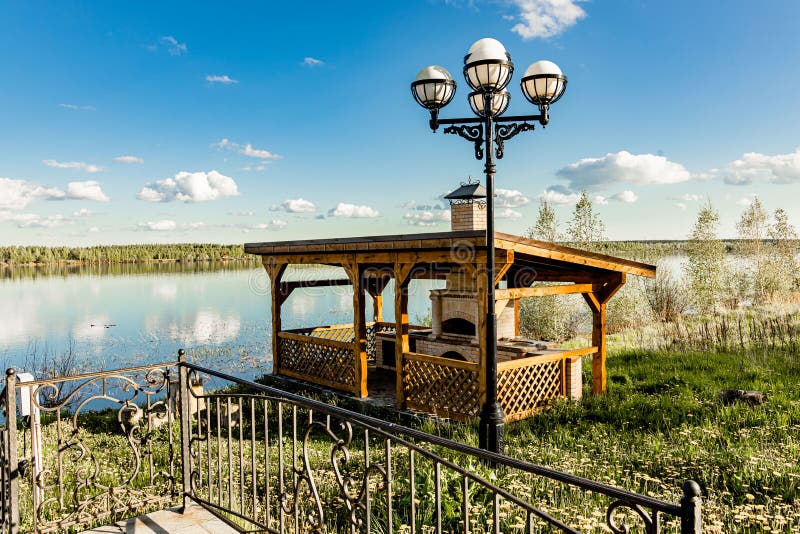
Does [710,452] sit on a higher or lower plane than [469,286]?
lower

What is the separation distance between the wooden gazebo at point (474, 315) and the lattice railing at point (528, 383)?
15 millimetres

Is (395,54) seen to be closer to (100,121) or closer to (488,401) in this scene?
(488,401)

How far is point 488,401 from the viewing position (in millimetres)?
5664

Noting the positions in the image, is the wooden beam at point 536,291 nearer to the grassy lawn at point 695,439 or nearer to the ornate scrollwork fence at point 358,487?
the grassy lawn at point 695,439

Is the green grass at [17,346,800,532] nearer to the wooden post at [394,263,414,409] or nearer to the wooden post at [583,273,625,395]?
the wooden post at [583,273,625,395]

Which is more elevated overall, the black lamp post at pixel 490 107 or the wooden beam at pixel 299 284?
the black lamp post at pixel 490 107

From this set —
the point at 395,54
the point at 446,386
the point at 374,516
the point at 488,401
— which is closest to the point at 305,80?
the point at 395,54

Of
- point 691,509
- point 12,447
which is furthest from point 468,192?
point 691,509

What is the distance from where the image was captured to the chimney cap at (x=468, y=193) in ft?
28.3

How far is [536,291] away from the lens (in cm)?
768

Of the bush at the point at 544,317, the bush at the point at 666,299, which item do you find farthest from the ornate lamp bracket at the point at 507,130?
the bush at the point at 666,299

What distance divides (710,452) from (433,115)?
4568mm

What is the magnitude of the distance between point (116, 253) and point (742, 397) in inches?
2523

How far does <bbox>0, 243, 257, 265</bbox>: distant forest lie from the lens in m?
55.7
